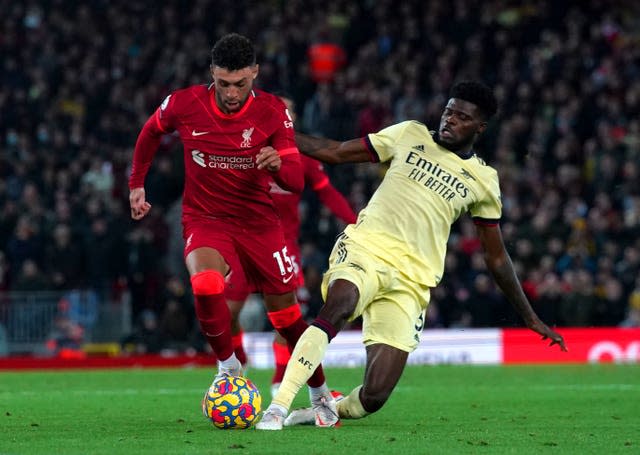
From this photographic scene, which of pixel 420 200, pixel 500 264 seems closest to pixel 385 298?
pixel 420 200

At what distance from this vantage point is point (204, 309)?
875 centimetres

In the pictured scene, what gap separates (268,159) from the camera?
8.38 m

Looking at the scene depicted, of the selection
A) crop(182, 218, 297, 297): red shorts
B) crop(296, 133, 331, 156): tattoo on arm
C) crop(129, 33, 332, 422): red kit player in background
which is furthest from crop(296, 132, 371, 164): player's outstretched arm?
crop(182, 218, 297, 297): red shorts

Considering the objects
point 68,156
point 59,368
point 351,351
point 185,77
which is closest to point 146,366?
point 59,368

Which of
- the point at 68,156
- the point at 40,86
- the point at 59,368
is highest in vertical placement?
the point at 40,86

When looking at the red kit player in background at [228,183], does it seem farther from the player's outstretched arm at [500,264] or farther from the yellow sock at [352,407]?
the player's outstretched arm at [500,264]

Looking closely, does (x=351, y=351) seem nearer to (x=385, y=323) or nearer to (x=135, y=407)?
(x=135, y=407)

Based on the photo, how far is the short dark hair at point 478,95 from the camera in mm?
8922

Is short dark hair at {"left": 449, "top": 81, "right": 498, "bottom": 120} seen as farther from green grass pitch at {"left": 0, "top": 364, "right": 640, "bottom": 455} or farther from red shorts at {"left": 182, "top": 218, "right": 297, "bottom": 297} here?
green grass pitch at {"left": 0, "top": 364, "right": 640, "bottom": 455}

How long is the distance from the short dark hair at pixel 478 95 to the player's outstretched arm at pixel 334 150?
29.5 inches

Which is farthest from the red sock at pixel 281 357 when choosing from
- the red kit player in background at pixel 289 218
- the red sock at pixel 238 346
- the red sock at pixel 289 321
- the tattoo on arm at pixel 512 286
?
the tattoo on arm at pixel 512 286

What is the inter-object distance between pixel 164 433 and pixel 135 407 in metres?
2.61

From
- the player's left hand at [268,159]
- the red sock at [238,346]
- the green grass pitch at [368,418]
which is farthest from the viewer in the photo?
the red sock at [238,346]

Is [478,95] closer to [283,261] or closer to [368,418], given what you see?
[283,261]
